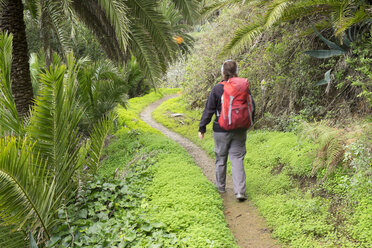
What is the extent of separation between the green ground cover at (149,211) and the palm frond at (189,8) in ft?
10.7

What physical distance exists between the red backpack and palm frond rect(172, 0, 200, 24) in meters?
3.26

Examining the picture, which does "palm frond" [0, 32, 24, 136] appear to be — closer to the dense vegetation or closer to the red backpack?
the dense vegetation

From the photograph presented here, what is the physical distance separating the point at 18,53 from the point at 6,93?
260cm

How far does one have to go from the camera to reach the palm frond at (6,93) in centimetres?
424

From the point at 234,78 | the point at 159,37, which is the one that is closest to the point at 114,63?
the point at 159,37

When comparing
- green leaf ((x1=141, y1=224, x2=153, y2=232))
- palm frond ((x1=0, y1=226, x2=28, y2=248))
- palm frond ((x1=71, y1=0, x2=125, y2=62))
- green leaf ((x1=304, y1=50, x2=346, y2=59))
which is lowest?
green leaf ((x1=141, y1=224, x2=153, y2=232))

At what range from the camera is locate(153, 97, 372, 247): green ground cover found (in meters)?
3.81

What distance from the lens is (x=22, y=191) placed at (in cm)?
352

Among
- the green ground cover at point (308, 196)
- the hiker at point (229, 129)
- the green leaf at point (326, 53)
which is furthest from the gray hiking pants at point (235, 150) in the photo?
the green leaf at point (326, 53)

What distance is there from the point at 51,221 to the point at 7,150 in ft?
5.21

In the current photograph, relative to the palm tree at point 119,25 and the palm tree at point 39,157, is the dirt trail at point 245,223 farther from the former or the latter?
the palm tree at point 119,25

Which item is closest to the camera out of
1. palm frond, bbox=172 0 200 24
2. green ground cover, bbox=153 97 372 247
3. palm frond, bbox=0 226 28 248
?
palm frond, bbox=0 226 28 248

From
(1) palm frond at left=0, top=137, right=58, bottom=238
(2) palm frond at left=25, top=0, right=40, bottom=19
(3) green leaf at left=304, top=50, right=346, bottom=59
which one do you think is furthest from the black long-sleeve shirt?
(2) palm frond at left=25, top=0, right=40, bottom=19

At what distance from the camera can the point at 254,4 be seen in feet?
24.3
